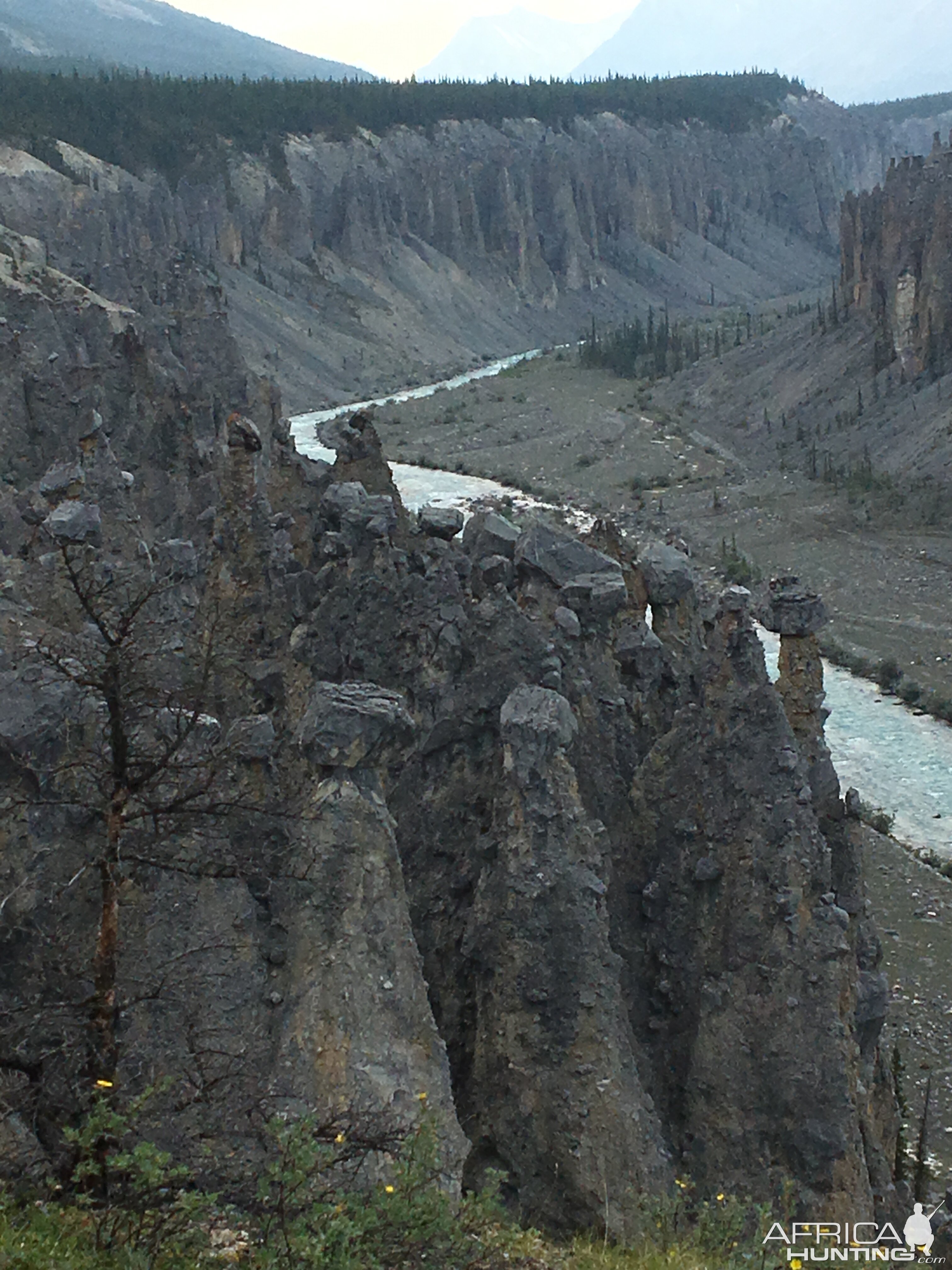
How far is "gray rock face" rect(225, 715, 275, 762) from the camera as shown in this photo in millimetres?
8961

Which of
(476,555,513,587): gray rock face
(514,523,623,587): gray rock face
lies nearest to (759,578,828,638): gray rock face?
(514,523,623,587): gray rock face

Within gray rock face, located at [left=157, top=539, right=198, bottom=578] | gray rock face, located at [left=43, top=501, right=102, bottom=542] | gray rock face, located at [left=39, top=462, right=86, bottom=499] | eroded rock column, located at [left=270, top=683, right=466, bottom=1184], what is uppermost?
eroded rock column, located at [left=270, top=683, right=466, bottom=1184]

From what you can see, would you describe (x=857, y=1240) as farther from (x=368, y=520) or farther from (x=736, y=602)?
(x=368, y=520)

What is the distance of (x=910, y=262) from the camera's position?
58719 millimetres

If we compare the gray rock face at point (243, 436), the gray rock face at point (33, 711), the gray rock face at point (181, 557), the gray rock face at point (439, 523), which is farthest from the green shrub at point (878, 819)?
the gray rock face at point (33, 711)

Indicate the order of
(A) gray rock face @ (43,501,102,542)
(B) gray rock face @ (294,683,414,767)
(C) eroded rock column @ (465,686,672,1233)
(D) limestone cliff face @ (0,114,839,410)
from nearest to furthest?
(B) gray rock face @ (294,683,414,767), (C) eroded rock column @ (465,686,672,1233), (A) gray rock face @ (43,501,102,542), (D) limestone cliff face @ (0,114,839,410)

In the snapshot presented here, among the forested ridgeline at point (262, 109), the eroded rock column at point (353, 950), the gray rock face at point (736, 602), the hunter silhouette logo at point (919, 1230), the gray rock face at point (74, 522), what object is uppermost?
the forested ridgeline at point (262, 109)

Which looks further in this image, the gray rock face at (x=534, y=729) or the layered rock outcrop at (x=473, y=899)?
the gray rock face at (x=534, y=729)

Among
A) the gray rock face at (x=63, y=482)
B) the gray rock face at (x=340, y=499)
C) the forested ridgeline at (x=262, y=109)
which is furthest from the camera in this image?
the forested ridgeline at (x=262, y=109)

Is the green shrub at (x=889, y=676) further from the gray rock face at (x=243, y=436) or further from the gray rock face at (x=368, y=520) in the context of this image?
the gray rock face at (x=368, y=520)

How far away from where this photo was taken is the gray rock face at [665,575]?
1531cm

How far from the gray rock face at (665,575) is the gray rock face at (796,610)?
121 inches

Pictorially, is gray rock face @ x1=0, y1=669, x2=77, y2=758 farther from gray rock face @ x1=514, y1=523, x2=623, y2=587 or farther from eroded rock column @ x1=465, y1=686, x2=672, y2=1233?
gray rock face @ x1=514, y1=523, x2=623, y2=587

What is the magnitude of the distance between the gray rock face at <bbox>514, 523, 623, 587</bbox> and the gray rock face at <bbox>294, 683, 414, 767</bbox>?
5061mm
